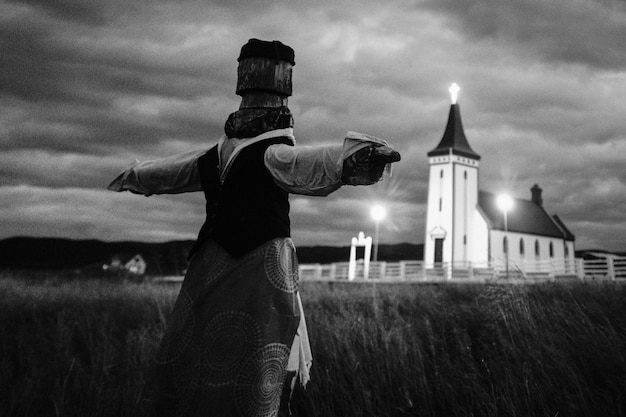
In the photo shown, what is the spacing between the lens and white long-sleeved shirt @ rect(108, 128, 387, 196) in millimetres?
2068

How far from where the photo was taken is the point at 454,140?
142 feet

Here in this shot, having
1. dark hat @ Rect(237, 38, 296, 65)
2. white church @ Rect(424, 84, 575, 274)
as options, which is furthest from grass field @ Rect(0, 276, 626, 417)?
white church @ Rect(424, 84, 575, 274)

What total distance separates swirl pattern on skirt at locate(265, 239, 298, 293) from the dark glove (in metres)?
0.56


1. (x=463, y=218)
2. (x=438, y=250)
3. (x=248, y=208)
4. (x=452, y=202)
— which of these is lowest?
(x=248, y=208)

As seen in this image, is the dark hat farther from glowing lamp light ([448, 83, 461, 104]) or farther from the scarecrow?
glowing lamp light ([448, 83, 461, 104])

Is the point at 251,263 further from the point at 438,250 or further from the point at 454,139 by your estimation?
the point at 454,139

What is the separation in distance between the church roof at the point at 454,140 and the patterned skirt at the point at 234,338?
41657 millimetres

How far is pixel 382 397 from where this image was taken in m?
4.24

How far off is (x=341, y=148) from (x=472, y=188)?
42647mm

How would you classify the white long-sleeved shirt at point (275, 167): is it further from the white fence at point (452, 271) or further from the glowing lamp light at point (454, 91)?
the glowing lamp light at point (454, 91)

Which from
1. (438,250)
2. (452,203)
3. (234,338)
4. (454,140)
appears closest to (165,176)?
(234,338)

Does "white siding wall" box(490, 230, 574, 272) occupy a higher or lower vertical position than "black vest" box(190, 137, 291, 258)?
higher

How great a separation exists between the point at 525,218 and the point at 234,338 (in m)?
48.7

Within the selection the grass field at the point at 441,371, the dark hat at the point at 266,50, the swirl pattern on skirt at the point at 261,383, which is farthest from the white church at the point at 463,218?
the swirl pattern on skirt at the point at 261,383
